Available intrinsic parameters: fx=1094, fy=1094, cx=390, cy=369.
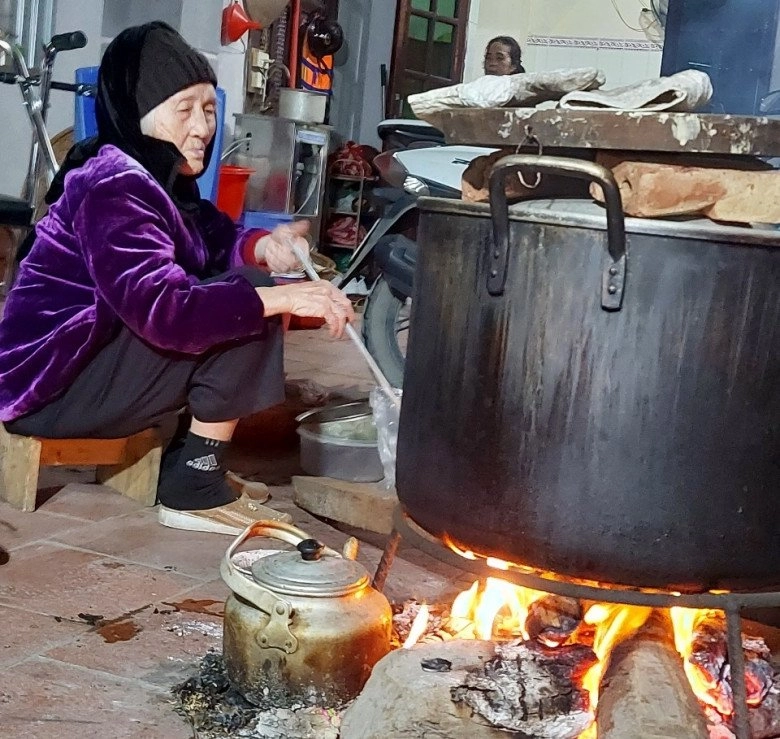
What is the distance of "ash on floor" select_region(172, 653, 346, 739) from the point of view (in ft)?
5.18

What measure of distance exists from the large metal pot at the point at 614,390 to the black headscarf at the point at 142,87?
42.6 inches

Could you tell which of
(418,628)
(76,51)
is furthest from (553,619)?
(76,51)

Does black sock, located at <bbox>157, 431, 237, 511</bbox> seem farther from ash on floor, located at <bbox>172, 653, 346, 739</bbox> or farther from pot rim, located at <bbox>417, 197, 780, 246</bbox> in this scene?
pot rim, located at <bbox>417, 197, 780, 246</bbox>

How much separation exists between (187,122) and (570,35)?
8099mm

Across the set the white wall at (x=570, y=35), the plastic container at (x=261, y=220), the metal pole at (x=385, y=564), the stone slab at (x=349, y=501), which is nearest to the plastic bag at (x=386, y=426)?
the stone slab at (x=349, y=501)

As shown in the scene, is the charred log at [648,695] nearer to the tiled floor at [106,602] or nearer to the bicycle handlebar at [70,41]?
the tiled floor at [106,602]

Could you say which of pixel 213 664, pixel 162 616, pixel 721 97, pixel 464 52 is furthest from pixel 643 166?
pixel 464 52

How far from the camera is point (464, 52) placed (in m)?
9.95

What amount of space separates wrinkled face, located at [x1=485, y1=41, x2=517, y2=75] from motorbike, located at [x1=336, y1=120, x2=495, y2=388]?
3130mm

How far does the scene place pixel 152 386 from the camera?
99.3 inches

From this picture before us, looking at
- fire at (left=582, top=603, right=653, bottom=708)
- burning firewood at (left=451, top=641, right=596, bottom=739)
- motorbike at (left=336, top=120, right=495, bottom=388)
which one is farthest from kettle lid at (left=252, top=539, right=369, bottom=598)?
motorbike at (left=336, top=120, right=495, bottom=388)

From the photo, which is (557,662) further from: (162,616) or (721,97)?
(721,97)

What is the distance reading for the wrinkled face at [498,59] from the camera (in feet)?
23.7

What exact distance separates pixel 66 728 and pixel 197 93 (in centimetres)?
147
